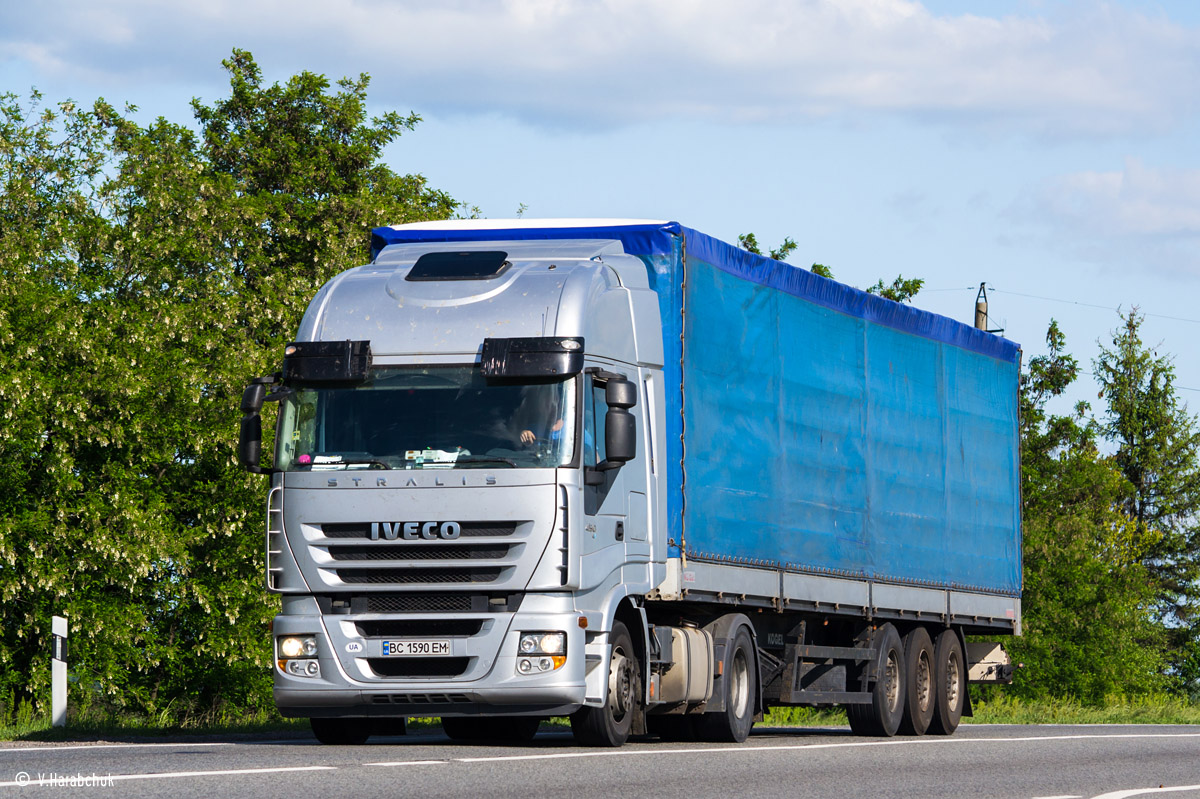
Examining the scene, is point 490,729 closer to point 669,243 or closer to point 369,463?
point 369,463

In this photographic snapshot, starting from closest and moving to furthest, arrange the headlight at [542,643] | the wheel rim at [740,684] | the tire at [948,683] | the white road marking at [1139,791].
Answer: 1. the white road marking at [1139,791]
2. the headlight at [542,643]
3. the wheel rim at [740,684]
4. the tire at [948,683]

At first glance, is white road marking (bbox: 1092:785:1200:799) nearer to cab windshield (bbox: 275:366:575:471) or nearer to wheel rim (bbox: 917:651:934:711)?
cab windshield (bbox: 275:366:575:471)

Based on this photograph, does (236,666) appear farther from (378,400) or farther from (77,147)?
(378,400)

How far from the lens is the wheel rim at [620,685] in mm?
14281

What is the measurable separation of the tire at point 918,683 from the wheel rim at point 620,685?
612 cm

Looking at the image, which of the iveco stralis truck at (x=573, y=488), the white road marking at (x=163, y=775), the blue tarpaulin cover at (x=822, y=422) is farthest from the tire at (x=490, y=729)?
the white road marking at (x=163, y=775)

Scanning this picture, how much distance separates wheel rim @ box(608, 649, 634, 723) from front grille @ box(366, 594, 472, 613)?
1.35 meters

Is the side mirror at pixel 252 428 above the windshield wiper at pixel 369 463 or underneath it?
above

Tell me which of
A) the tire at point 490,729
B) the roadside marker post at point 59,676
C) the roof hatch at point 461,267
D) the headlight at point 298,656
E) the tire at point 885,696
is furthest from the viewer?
the tire at point 885,696

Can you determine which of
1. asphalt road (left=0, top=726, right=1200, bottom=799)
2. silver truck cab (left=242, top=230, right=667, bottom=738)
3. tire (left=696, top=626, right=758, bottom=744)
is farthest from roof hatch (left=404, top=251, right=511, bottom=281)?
tire (left=696, top=626, right=758, bottom=744)

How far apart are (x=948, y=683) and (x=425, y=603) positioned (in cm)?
946

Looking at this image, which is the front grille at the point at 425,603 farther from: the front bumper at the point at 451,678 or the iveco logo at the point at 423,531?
the iveco logo at the point at 423,531

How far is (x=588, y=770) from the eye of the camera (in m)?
12.0

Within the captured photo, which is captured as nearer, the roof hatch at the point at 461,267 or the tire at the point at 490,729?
the roof hatch at the point at 461,267
